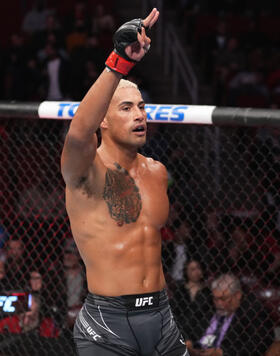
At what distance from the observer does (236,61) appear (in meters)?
9.22

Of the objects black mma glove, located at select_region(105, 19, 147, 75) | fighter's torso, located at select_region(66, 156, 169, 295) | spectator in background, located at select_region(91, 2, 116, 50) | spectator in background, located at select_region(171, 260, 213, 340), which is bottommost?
spectator in background, located at select_region(171, 260, 213, 340)

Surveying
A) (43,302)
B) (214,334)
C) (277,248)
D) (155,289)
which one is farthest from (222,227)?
(155,289)

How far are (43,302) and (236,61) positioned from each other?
5.74m

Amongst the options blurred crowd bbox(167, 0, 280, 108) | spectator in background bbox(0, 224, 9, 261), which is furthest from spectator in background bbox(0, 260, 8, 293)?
blurred crowd bbox(167, 0, 280, 108)

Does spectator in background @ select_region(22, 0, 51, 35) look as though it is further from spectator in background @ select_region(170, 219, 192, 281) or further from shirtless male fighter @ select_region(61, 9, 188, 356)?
shirtless male fighter @ select_region(61, 9, 188, 356)

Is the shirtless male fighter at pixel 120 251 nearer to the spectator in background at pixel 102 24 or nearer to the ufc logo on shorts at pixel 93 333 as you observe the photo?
the ufc logo on shorts at pixel 93 333

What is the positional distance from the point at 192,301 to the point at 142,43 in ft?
7.23

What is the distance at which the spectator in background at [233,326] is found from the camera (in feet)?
12.6

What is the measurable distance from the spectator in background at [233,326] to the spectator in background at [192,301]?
1.9 inches

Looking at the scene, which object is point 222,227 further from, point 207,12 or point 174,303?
point 207,12

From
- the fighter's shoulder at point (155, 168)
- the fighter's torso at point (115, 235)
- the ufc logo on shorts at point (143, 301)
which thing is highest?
the fighter's shoulder at point (155, 168)

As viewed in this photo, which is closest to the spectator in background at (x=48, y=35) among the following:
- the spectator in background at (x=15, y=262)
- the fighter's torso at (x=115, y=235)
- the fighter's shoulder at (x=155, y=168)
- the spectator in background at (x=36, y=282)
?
the spectator in background at (x=15, y=262)

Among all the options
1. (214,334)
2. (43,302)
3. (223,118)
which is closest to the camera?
(223,118)

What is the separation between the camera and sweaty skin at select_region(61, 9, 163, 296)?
8.95ft
